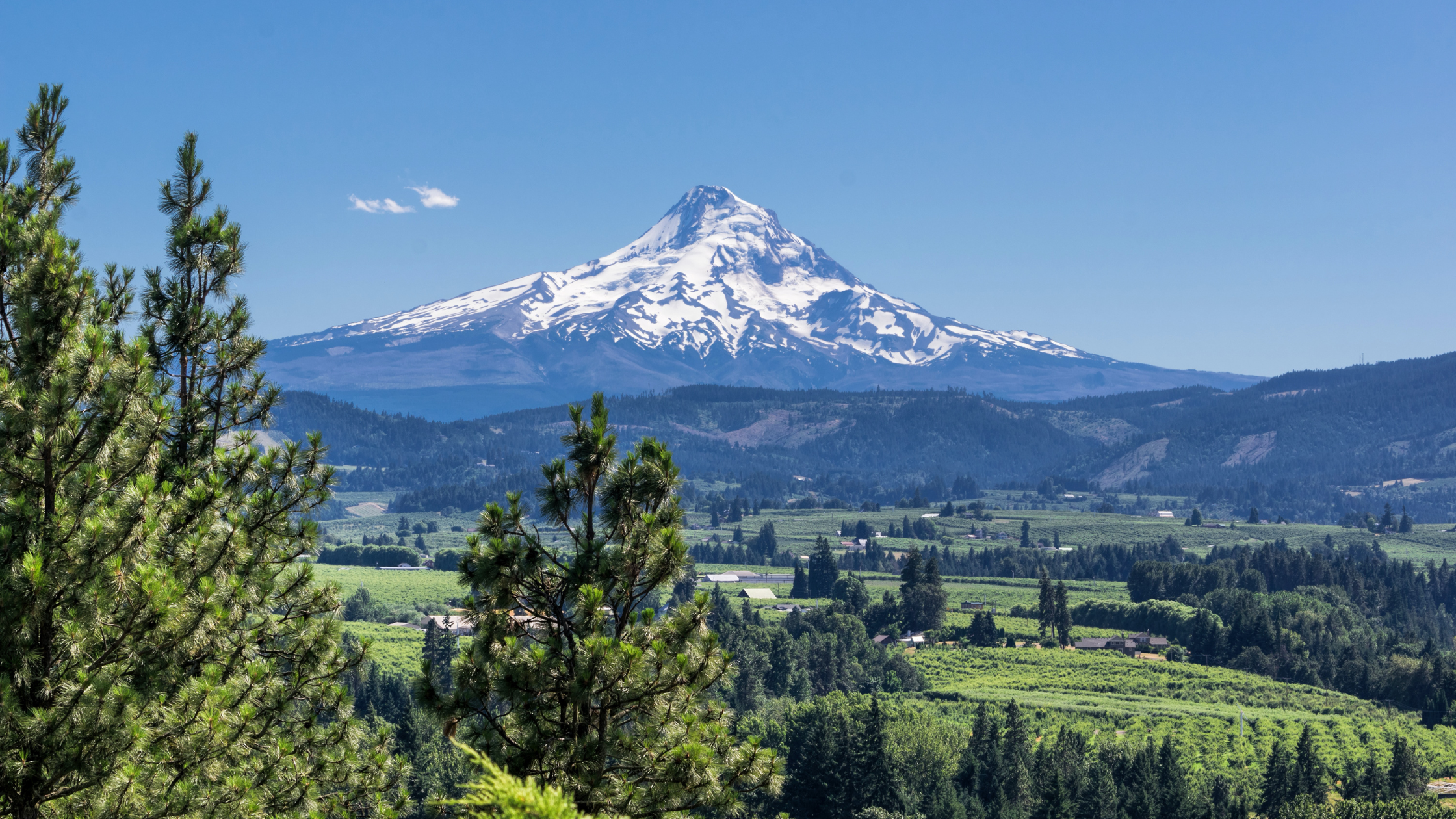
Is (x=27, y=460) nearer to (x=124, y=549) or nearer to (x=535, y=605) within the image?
(x=124, y=549)

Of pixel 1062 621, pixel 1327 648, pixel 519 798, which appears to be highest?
pixel 519 798

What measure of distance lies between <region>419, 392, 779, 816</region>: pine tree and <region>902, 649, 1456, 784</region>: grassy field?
3542 inches

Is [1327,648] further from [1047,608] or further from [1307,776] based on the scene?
[1307,776]

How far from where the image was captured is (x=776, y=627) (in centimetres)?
16188

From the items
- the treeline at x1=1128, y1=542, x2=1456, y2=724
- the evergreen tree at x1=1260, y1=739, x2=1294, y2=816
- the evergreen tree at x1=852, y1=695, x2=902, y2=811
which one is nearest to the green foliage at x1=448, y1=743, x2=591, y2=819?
the evergreen tree at x1=852, y1=695, x2=902, y2=811

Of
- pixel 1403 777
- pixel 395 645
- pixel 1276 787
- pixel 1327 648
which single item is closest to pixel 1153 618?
pixel 1327 648

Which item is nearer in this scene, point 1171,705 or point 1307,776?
point 1307,776

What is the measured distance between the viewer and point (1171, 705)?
428 feet

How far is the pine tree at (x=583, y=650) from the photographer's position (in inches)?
806

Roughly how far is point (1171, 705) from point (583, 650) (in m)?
124

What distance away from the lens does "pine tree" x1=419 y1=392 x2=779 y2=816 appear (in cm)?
2047

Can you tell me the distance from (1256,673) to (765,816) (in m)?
95.2

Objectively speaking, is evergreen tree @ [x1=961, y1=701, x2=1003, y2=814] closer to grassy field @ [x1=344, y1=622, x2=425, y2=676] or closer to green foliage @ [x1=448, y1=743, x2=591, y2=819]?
grassy field @ [x1=344, y1=622, x2=425, y2=676]

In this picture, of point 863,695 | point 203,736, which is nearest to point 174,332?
point 203,736
